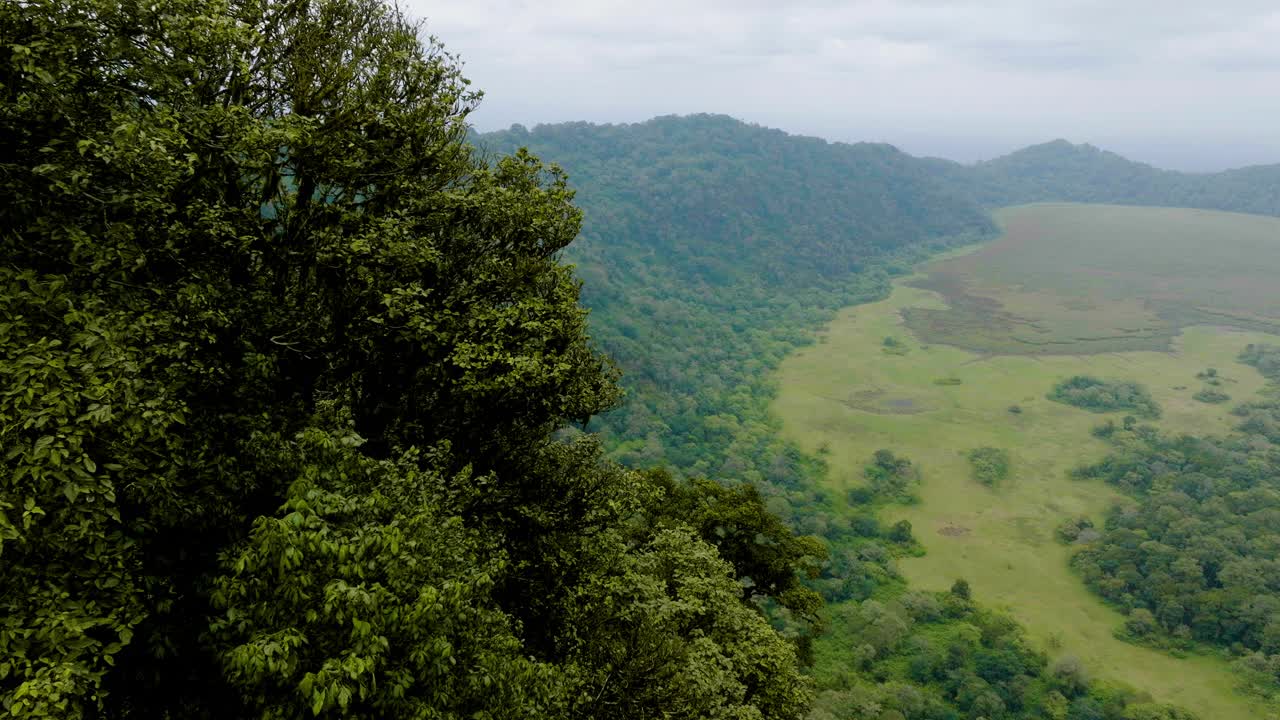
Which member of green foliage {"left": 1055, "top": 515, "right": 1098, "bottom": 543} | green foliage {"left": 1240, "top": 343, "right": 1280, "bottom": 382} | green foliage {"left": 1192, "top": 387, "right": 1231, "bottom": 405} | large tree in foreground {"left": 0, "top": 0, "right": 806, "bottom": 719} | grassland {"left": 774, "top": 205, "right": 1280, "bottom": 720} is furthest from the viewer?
green foliage {"left": 1240, "top": 343, "right": 1280, "bottom": 382}

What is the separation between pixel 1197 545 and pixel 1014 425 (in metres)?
43.5

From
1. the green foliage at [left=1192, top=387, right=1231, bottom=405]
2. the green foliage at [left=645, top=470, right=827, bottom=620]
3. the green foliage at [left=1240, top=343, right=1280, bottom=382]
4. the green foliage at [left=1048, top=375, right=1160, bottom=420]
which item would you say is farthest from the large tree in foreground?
the green foliage at [left=1240, top=343, right=1280, bottom=382]

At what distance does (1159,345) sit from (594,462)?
205 m

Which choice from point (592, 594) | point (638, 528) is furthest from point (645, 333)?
point (592, 594)

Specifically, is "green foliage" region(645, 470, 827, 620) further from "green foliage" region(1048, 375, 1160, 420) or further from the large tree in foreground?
"green foliage" region(1048, 375, 1160, 420)

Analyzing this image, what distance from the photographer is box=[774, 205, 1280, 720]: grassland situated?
6925 cm

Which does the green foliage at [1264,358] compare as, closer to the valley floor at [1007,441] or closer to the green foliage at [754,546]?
the valley floor at [1007,441]

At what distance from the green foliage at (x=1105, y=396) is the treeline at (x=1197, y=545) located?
43.1 ft

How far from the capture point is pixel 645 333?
154 metres

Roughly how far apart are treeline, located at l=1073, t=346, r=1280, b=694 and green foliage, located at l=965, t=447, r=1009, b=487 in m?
12.5

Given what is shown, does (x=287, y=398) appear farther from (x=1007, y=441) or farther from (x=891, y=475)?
(x=1007, y=441)

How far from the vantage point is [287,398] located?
11.9m

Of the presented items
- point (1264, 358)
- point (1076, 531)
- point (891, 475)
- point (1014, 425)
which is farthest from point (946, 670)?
point (1264, 358)

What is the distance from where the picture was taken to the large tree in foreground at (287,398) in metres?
7.04
